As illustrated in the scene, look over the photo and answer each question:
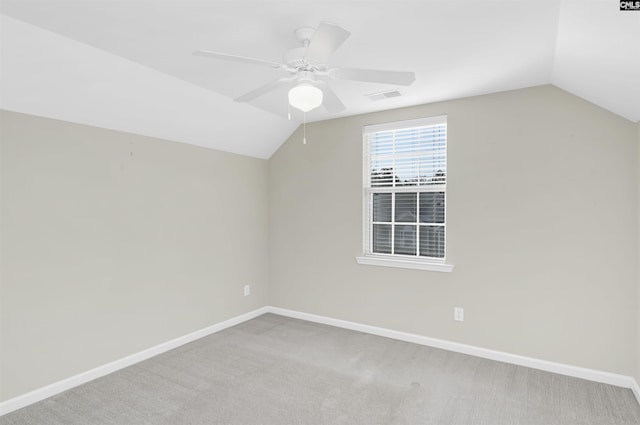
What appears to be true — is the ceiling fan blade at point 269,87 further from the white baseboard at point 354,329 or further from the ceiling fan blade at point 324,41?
the white baseboard at point 354,329

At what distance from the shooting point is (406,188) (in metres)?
3.82

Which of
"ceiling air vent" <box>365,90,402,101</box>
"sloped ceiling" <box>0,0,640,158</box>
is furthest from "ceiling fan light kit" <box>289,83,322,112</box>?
"ceiling air vent" <box>365,90,402,101</box>

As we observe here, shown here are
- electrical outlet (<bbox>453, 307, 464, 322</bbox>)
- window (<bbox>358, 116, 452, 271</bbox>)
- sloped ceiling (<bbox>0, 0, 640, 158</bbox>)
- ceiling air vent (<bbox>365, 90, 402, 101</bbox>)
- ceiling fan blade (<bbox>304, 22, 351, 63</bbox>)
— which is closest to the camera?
ceiling fan blade (<bbox>304, 22, 351, 63</bbox>)

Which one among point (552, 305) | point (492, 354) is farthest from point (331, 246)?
point (552, 305)

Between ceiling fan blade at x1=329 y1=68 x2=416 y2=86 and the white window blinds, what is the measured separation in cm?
182

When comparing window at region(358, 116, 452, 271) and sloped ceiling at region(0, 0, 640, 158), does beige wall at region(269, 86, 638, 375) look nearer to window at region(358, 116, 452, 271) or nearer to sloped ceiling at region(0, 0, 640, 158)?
window at region(358, 116, 452, 271)

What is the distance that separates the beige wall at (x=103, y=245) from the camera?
8.20 ft

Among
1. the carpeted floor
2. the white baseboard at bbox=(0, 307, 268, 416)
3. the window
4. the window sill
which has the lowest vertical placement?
the carpeted floor

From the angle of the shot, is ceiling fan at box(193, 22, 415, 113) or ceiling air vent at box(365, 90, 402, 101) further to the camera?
ceiling air vent at box(365, 90, 402, 101)

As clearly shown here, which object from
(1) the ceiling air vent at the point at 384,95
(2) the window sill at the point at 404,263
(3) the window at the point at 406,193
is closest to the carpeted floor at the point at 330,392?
(2) the window sill at the point at 404,263

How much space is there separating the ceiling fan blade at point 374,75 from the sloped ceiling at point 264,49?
33 centimetres

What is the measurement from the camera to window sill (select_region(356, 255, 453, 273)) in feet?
11.5

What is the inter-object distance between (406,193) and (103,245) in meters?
2.99

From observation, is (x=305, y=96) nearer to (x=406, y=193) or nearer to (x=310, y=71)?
(x=310, y=71)
